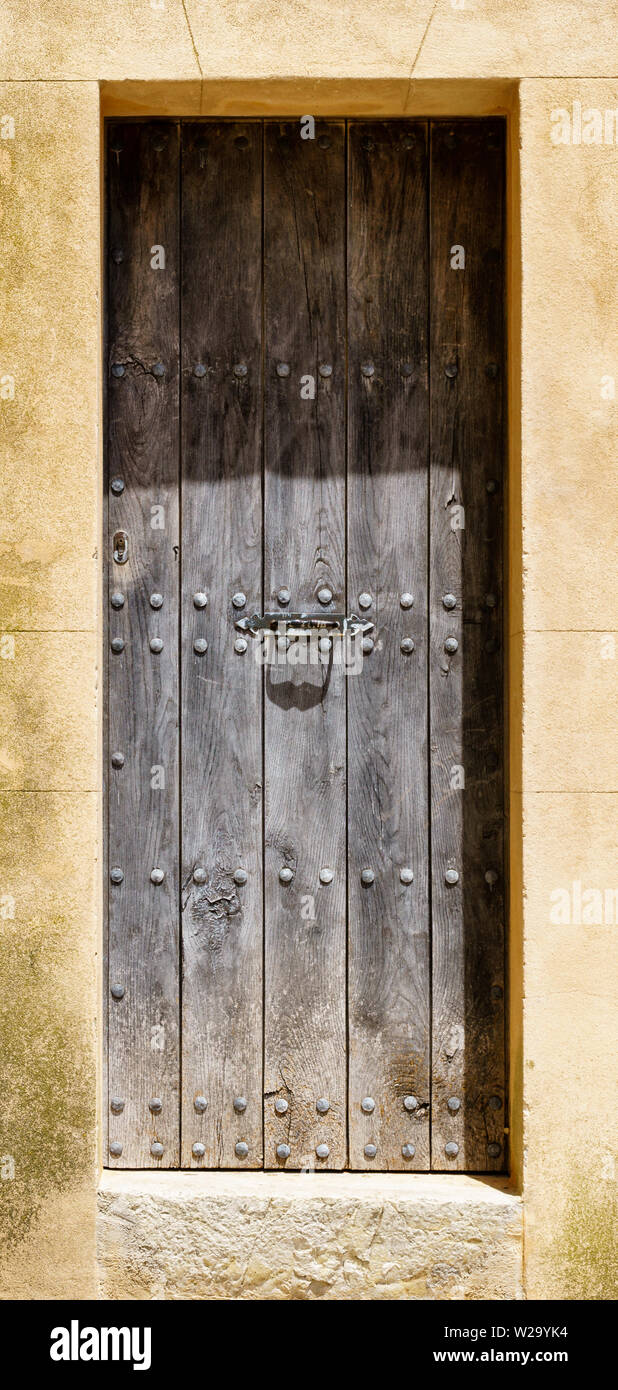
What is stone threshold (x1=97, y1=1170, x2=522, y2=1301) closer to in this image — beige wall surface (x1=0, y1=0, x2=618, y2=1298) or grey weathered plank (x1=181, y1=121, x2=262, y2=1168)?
beige wall surface (x1=0, y1=0, x2=618, y2=1298)

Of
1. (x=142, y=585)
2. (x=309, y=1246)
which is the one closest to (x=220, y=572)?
(x=142, y=585)

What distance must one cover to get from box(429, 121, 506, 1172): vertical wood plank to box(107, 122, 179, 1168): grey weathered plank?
576 millimetres

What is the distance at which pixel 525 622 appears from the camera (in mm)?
2166

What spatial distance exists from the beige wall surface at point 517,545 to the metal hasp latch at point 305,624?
339 mm

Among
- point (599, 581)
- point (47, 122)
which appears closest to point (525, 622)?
point (599, 581)

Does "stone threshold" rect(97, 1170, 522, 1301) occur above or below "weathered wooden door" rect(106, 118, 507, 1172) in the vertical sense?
below

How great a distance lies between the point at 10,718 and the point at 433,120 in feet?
5.19

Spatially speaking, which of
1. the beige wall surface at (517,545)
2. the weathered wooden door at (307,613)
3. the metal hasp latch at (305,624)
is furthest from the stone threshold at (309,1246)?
the metal hasp latch at (305,624)

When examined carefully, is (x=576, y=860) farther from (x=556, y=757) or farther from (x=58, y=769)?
(x=58, y=769)

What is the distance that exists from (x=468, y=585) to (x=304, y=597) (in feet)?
1.18

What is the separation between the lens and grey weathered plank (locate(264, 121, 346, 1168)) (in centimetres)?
229

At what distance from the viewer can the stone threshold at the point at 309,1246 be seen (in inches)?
85.5

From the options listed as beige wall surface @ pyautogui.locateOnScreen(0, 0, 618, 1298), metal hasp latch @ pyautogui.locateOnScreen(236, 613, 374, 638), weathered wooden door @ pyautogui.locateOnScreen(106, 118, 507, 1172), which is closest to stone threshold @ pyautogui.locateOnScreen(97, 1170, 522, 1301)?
beige wall surface @ pyautogui.locateOnScreen(0, 0, 618, 1298)

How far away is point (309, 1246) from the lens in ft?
7.15
